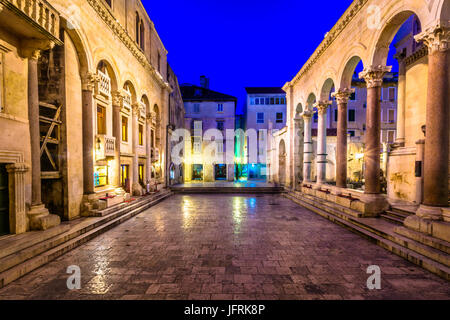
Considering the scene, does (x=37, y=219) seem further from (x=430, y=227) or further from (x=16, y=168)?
(x=430, y=227)

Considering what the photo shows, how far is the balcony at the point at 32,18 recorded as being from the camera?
17.4ft

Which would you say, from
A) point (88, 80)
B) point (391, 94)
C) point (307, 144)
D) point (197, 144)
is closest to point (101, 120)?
point (88, 80)

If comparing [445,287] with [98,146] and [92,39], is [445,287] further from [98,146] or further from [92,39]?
Result: [92,39]

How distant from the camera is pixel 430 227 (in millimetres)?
5680

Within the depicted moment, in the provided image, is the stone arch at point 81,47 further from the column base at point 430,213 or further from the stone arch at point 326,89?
the column base at point 430,213

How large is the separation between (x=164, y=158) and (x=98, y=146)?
9.72 m

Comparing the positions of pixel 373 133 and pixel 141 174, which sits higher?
pixel 373 133

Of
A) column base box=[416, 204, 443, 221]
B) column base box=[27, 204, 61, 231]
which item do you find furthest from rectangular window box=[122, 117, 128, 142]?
column base box=[416, 204, 443, 221]

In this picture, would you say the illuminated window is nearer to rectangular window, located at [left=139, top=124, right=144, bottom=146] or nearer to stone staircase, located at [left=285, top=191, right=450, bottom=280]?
rectangular window, located at [left=139, top=124, right=144, bottom=146]

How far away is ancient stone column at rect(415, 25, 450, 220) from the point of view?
19.2 ft

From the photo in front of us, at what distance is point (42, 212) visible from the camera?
6566 mm

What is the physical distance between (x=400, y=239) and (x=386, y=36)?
7.95 metres

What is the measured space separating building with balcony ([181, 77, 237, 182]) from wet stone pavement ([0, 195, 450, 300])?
2035cm
